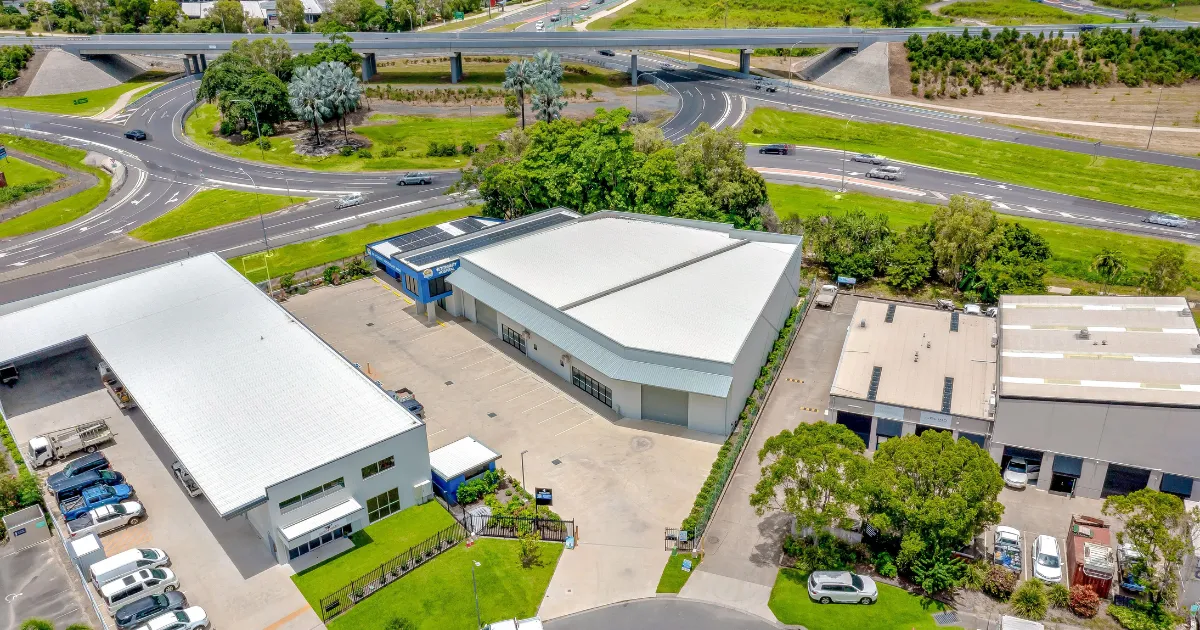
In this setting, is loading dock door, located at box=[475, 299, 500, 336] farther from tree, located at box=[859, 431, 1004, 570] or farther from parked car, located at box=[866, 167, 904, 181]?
parked car, located at box=[866, 167, 904, 181]

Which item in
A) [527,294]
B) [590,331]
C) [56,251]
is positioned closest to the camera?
[590,331]

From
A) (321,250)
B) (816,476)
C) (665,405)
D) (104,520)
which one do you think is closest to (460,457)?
(665,405)

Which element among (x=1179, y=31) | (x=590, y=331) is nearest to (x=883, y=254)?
(x=590, y=331)

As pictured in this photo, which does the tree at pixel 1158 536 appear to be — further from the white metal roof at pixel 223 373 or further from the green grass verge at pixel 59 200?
the green grass verge at pixel 59 200

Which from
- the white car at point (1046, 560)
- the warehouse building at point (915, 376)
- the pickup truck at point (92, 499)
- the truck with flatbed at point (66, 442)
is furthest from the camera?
the truck with flatbed at point (66, 442)

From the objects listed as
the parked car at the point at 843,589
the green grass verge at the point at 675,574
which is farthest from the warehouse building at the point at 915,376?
the green grass verge at the point at 675,574

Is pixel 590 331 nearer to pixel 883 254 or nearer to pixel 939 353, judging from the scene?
pixel 939 353

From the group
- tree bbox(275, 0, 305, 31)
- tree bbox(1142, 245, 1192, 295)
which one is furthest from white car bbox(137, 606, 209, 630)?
tree bbox(275, 0, 305, 31)

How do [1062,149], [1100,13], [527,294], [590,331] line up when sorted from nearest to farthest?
1. [590,331]
2. [527,294]
3. [1062,149]
4. [1100,13]

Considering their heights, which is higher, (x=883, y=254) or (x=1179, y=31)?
(x=1179, y=31)
